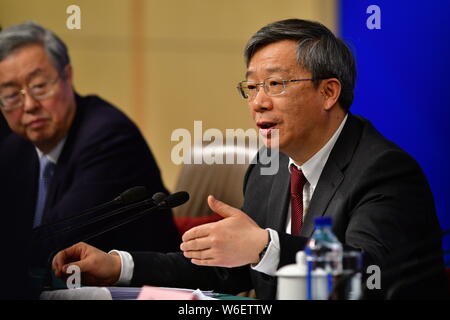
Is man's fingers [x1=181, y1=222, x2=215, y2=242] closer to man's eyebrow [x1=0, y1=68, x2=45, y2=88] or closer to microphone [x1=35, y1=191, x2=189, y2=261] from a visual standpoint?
microphone [x1=35, y1=191, x2=189, y2=261]

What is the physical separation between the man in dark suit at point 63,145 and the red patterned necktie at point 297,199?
1.22m

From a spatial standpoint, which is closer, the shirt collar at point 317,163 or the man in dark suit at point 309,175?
the man in dark suit at point 309,175

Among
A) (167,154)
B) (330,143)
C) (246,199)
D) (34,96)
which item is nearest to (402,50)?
(330,143)

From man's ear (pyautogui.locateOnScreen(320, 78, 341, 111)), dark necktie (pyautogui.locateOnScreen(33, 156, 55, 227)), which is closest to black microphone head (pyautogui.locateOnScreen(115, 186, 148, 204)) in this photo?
man's ear (pyautogui.locateOnScreen(320, 78, 341, 111))

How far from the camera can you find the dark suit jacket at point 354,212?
6.62 feet

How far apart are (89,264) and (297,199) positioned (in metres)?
0.68

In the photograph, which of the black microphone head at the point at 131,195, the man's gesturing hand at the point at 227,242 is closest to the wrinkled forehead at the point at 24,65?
the black microphone head at the point at 131,195

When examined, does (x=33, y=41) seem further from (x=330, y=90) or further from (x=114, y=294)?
(x=114, y=294)

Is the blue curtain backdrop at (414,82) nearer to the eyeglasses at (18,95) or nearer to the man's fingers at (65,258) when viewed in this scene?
the man's fingers at (65,258)

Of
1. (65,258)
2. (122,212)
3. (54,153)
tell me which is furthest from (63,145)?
(122,212)

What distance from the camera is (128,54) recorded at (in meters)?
4.48

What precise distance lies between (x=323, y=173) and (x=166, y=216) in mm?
1380

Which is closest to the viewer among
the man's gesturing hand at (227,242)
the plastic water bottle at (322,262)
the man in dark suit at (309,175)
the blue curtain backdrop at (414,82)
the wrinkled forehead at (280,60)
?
the plastic water bottle at (322,262)

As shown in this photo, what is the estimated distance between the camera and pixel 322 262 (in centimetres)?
157
